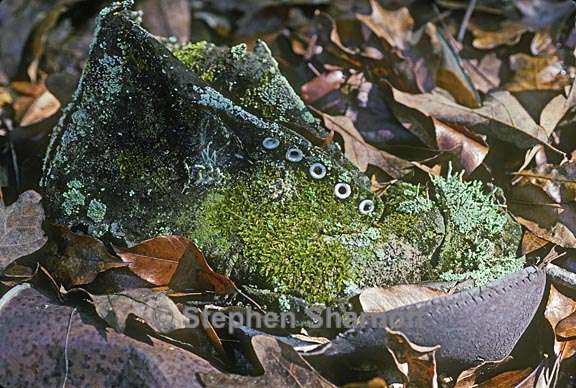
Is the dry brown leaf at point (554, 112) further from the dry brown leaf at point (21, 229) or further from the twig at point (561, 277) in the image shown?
the dry brown leaf at point (21, 229)

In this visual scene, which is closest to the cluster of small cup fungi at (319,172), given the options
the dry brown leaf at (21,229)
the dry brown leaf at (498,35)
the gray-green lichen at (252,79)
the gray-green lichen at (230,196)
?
the gray-green lichen at (230,196)

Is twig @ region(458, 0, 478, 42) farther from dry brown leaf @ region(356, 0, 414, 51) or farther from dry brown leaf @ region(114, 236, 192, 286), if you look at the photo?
dry brown leaf @ region(114, 236, 192, 286)

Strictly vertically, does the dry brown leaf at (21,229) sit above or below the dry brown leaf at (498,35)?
below

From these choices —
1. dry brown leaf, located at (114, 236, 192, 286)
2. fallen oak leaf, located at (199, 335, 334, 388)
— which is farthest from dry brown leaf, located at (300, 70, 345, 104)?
fallen oak leaf, located at (199, 335, 334, 388)

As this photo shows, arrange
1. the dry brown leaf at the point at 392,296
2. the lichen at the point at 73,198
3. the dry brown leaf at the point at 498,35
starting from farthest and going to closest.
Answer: the dry brown leaf at the point at 498,35 < the lichen at the point at 73,198 < the dry brown leaf at the point at 392,296

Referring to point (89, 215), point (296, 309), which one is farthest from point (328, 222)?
point (89, 215)

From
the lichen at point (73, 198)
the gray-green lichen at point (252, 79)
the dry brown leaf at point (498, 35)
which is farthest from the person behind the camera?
the dry brown leaf at point (498, 35)

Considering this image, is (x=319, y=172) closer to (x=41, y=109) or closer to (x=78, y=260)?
(x=78, y=260)

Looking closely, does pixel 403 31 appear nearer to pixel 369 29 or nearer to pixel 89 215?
pixel 369 29
